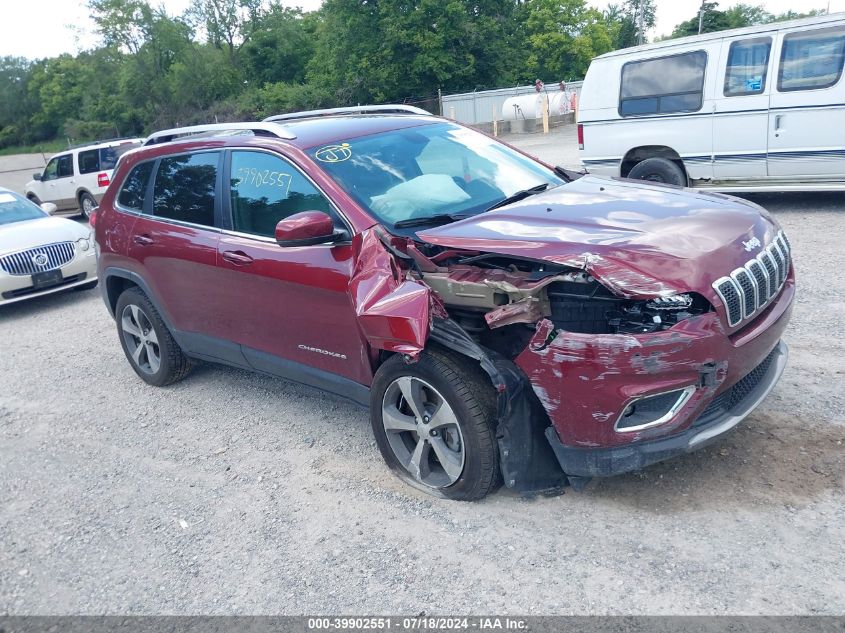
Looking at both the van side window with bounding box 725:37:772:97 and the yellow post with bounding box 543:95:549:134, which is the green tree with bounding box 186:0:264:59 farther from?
the van side window with bounding box 725:37:772:97

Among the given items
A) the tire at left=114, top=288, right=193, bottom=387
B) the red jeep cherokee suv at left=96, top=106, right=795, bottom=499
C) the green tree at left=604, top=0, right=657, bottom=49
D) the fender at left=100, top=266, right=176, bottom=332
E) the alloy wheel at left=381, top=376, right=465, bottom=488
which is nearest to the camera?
the red jeep cherokee suv at left=96, top=106, right=795, bottom=499

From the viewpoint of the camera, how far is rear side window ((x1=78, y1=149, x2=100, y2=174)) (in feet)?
54.8

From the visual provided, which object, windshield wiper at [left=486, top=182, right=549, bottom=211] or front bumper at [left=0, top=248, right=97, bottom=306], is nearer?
windshield wiper at [left=486, top=182, right=549, bottom=211]

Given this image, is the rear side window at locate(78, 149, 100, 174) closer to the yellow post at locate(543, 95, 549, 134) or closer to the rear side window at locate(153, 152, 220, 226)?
the rear side window at locate(153, 152, 220, 226)

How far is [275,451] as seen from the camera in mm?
4422

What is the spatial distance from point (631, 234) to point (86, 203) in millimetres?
16623

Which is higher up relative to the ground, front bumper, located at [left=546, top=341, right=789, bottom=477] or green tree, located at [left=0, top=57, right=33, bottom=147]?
green tree, located at [left=0, top=57, right=33, bottom=147]

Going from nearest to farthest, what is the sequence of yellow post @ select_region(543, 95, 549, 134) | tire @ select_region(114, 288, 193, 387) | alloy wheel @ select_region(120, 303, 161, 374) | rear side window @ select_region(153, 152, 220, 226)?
rear side window @ select_region(153, 152, 220, 226), tire @ select_region(114, 288, 193, 387), alloy wheel @ select_region(120, 303, 161, 374), yellow post @ select_region(543, 95, 549, 134)

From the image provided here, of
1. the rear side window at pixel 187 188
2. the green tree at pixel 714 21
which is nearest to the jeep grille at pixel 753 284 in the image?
Answer: the rear side window at pixel 187 188

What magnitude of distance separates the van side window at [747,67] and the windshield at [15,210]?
8.97 meters

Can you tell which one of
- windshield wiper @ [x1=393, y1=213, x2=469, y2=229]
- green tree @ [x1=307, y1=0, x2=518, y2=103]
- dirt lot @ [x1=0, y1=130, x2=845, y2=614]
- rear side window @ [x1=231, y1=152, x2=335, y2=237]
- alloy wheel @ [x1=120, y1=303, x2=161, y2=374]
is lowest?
dirt lot @ [x1=0, y1=130, x2=845, y2=614]

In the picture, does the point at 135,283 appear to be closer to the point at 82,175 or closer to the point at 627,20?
the point at 82,175

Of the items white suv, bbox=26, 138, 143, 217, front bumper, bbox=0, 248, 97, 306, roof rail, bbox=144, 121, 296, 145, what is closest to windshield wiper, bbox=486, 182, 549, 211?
roof rail, bbox=144, 121, 296, 145

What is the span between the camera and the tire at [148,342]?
542 centimetres
